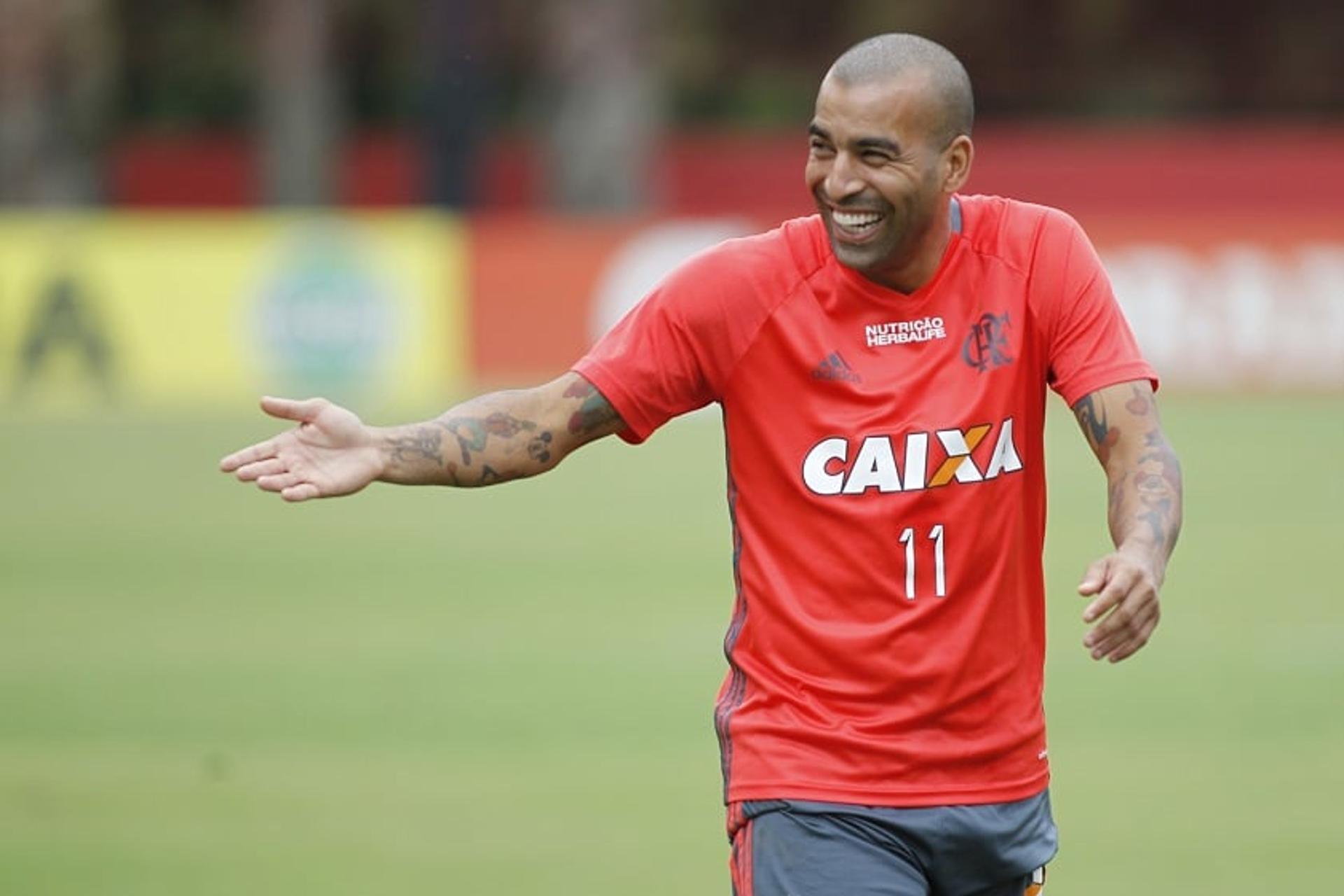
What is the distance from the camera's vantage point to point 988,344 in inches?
201

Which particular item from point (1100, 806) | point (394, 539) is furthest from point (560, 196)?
point (1100, 806)

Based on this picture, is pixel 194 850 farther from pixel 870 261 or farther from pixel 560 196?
pixel 560 196

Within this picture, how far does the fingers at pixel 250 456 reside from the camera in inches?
202

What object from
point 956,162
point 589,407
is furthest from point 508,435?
point 956,162

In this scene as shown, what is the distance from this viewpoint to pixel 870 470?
5055 millimetres

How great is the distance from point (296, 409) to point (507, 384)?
17350 millimetres

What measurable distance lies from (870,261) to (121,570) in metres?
10.1

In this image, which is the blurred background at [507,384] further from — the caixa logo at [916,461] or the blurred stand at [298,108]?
the caixa logo at [916,461]

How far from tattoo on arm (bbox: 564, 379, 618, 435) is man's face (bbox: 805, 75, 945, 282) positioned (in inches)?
A: 24.0

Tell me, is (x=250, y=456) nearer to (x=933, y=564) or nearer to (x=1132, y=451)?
(x=933, y=564)

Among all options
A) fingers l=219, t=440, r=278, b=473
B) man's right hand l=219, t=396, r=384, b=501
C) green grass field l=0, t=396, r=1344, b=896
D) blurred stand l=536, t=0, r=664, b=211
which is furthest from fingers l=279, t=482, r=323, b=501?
blurred stand l=536, t=0, r=664, b=211

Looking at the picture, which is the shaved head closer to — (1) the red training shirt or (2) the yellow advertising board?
(1) the red training shirt

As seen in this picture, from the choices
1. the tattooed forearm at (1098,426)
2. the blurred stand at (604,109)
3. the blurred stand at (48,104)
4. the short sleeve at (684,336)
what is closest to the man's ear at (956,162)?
the short sleeve at (684,336)

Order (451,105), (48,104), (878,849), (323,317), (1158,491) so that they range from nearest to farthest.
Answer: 1. (878,849)
2. (1158,491)
3. (323,317)
4. (451,105)
5. (48,104)
